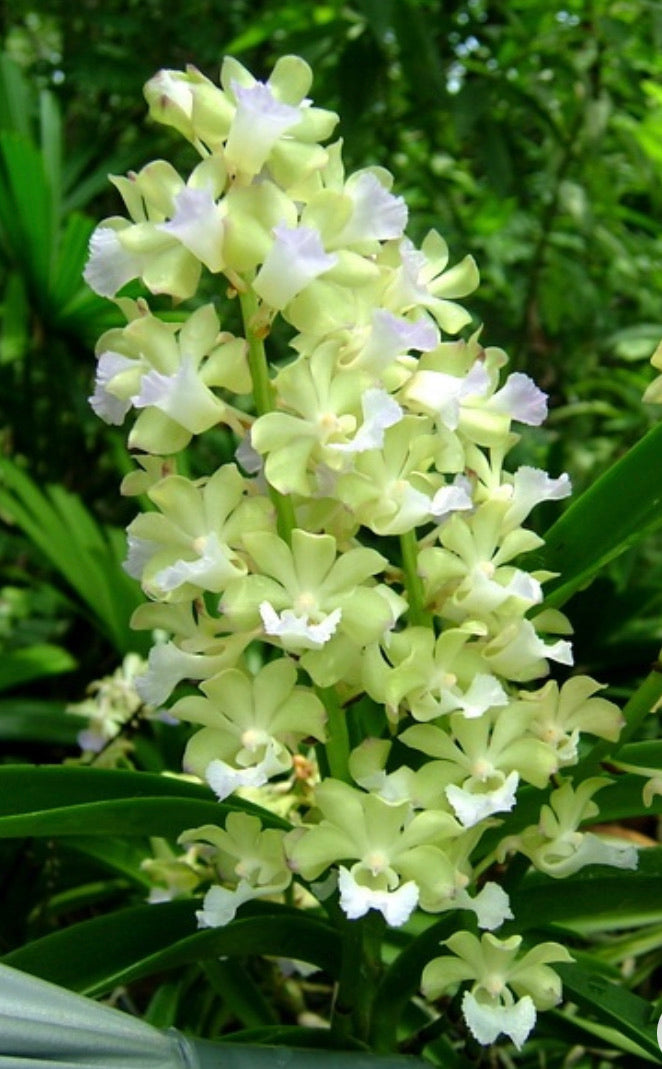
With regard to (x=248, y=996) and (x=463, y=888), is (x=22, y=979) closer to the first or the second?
(x=463, y=888)

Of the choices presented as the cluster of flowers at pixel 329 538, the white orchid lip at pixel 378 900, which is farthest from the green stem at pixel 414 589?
the white orchid lip at pixel 378 900

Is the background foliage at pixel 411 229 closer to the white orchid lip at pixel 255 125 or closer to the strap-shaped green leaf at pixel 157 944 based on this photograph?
the strap-shaped green leaf at pixel 157 944

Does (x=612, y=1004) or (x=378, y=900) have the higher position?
(x=378, y=900)

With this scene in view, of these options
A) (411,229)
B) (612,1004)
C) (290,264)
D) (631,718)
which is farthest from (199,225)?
(411,229)

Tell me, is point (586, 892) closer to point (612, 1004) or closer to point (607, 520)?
point (612, 1004)

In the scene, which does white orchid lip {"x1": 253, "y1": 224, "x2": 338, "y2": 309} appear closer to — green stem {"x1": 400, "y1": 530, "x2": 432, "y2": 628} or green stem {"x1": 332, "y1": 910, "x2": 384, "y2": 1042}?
green stem {"x1": 400, "y1": 530, "x2": 432, "y2": 628}

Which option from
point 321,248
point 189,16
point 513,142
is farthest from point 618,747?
point 189,16
